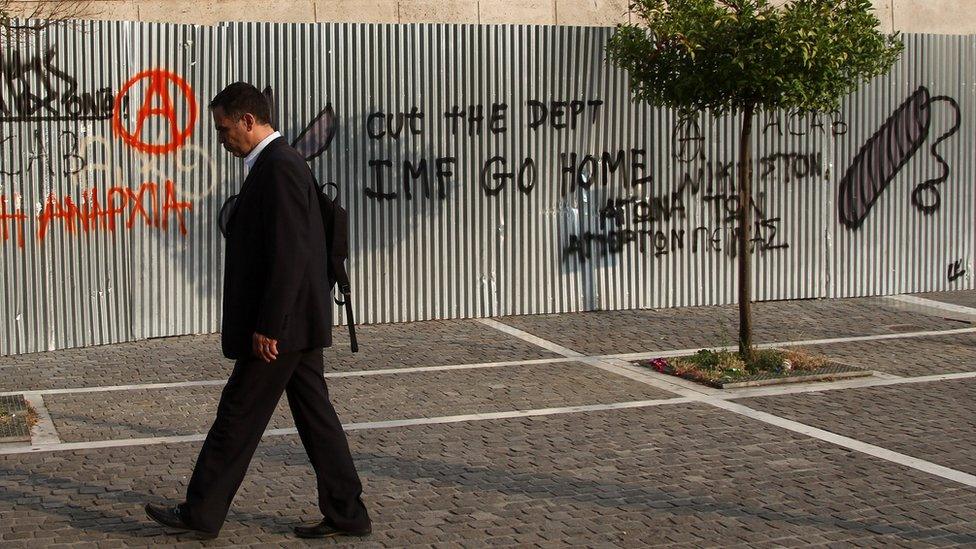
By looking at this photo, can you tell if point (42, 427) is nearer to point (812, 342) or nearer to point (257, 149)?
point (257, 149)

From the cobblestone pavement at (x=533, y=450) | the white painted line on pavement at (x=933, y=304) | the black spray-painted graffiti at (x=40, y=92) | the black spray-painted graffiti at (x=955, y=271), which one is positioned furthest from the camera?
the black spray-painted graffiti at (x=955, y=271)

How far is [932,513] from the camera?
627cm

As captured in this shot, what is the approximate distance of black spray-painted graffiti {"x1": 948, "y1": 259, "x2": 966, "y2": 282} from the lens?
1433 cm

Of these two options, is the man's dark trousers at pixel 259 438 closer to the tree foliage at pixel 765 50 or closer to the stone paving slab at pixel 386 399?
the stone paving slab at pixel 386 399

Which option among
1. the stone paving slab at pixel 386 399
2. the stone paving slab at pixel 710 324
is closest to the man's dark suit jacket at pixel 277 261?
the stone paving slab at pixel 386 399

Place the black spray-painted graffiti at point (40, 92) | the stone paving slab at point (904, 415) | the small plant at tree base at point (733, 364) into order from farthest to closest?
1. the black spray-painted graffiti at point (40, 92)
2. the small plant at tree base at point (733, 364)
3. the stone paving slab at point (904, 415)

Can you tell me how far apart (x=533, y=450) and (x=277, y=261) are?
97.4 inches

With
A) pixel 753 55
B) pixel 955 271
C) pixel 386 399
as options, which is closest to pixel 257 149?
pixel 386 399

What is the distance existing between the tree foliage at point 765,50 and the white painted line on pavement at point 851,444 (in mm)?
2312

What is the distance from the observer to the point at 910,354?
10711mm

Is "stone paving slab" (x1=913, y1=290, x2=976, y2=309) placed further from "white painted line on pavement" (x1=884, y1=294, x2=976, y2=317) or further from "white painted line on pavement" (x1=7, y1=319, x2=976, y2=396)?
"white painted line on pavement" (x1=7, y1=319, x2=976, y2=396)

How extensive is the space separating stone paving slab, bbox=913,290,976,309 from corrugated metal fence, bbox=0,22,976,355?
8.1 inches

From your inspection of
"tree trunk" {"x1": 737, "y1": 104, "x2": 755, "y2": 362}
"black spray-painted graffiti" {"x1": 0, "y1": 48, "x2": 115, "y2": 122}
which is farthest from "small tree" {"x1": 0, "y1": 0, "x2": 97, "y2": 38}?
"tree trunk" {"x1": 737, "y1": 104, "x2": 755, "y2": 362}

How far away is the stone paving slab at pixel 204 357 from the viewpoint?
32.0 feet
